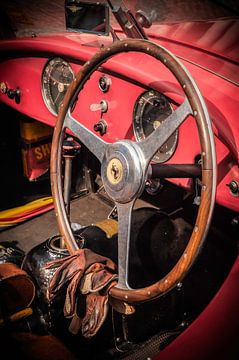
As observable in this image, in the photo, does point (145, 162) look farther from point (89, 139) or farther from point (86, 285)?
point (86, 285)

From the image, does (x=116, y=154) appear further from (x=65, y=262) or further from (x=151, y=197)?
(x=151, y=197)

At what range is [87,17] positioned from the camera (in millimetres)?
1427

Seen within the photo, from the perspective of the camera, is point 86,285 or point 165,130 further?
point 86,285

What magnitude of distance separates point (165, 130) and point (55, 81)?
1.27 m

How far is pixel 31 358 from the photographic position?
4.34 ft

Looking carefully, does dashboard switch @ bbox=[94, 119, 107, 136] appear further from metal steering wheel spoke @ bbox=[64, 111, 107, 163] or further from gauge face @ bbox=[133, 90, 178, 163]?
metal steering wheel spoke @ bbox=[64, 111, 107, 163]

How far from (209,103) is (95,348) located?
1180 mm

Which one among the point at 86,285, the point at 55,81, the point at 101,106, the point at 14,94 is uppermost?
the point at 101,106

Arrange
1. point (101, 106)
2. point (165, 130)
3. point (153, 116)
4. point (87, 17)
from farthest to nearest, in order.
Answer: point (101, 106)
point (153, 116)
point (87, 17)
point (165, 130)

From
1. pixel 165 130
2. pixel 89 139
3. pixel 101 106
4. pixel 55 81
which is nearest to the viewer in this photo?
pixel 165 130

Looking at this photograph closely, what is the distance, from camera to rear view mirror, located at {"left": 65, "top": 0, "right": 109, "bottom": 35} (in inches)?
54.7

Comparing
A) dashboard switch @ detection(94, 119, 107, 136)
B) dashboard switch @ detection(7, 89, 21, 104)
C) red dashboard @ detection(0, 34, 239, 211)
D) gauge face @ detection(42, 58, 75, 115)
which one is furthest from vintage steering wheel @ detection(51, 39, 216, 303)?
dashboard switch @ detection(7, 89, 21, 104)

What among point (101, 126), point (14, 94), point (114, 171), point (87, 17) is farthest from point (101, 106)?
point (14, 94)

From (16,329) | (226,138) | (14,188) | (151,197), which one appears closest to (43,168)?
(14,188)
